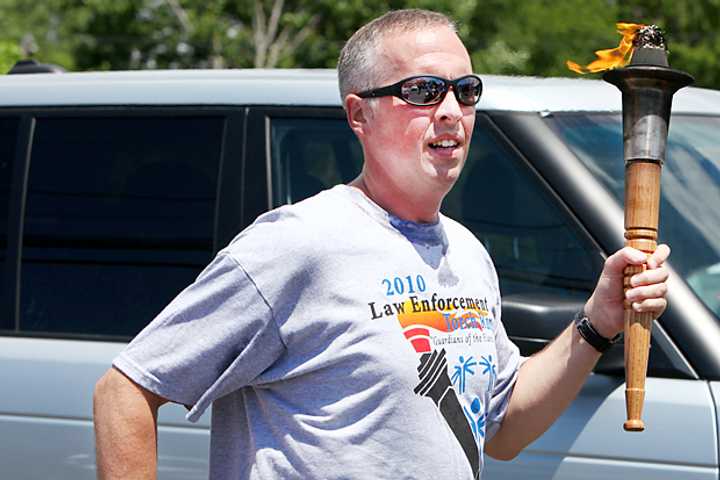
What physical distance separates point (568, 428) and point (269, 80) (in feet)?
4.20

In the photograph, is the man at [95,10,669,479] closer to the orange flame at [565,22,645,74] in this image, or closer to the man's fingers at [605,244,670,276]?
the man's fingers at [605,244,670,276]

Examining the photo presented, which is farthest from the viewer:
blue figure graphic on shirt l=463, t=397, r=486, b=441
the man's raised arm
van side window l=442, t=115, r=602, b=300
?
van side window l=442, t=115, r=602, b=300

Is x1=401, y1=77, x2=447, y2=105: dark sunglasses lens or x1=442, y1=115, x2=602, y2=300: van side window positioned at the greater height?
x1=401, y1=77, x2=447, y2=105: dark sunglasses lens

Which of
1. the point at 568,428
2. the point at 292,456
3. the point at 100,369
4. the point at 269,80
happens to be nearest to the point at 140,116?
the point at 269,80

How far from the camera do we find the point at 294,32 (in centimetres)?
2416

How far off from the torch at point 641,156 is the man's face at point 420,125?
27cm

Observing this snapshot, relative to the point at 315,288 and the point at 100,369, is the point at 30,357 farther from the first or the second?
the point at 315,288

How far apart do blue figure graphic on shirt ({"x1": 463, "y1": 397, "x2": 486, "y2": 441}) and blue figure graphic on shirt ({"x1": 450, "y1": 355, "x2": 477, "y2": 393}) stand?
0.15 feet

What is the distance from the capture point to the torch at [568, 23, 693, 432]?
215cm

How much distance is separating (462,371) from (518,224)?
116cm

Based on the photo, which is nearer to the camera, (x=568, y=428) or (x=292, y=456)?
(x=292, y=456)

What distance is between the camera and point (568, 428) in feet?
10.1

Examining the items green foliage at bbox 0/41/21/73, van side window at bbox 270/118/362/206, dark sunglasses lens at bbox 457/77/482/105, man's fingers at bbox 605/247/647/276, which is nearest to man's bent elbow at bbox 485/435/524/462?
man's fingers at bbox 605/247/647/276

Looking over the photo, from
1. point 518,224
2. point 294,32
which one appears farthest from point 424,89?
point 294,32
